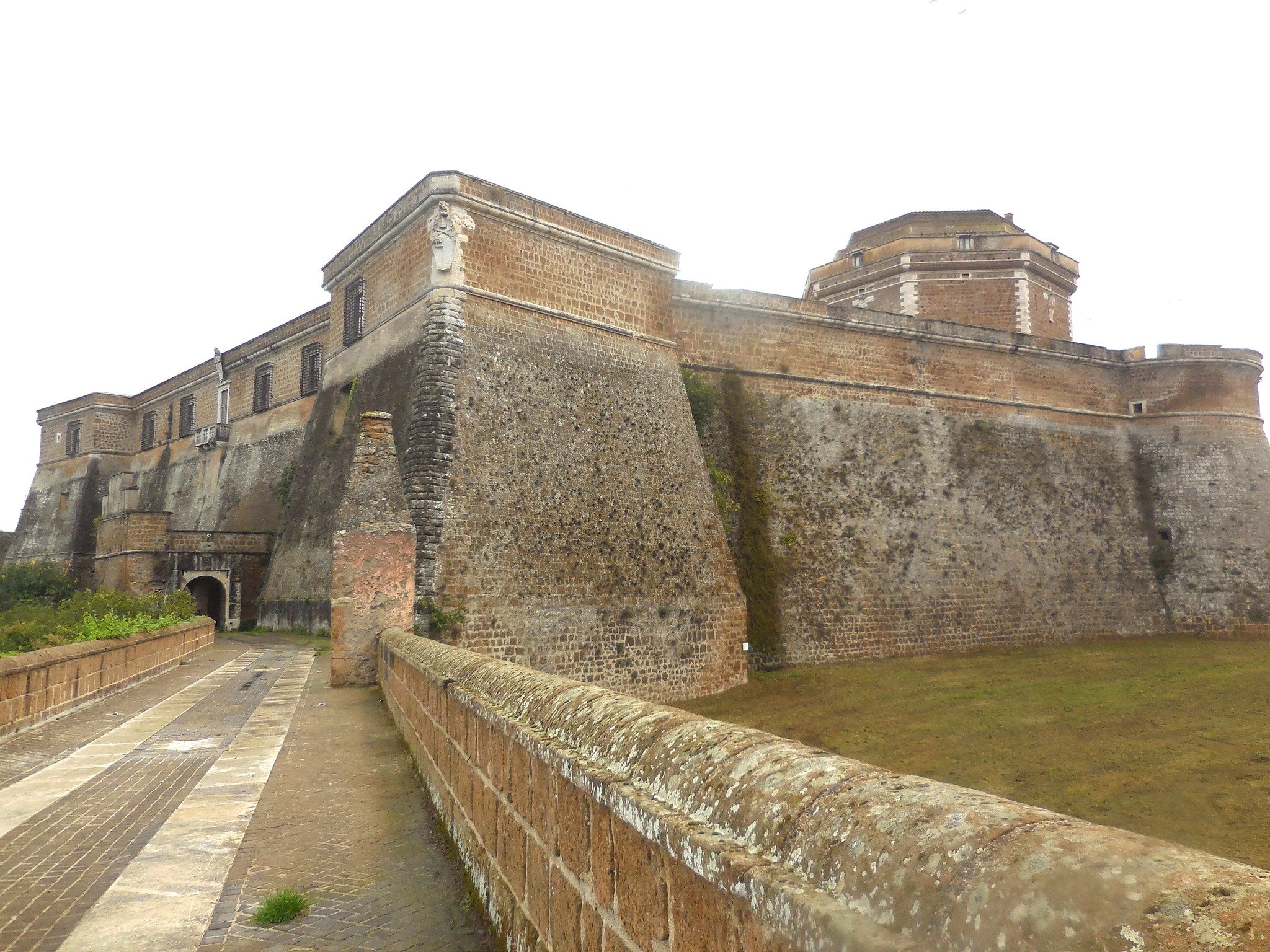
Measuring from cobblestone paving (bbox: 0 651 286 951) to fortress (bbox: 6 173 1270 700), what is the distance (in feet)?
22.6

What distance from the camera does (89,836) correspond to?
536 cm

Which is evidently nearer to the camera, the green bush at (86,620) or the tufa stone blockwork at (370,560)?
the green bush at (86,620)

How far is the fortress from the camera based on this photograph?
53.6ft

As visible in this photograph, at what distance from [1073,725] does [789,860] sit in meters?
16.1

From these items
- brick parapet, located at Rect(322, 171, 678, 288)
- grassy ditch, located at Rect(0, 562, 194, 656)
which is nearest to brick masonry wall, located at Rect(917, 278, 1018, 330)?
brick parapet, located at Rect(322, 171, 678, 288)

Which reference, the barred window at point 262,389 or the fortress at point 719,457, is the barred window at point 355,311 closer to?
the fortress at point 719,457

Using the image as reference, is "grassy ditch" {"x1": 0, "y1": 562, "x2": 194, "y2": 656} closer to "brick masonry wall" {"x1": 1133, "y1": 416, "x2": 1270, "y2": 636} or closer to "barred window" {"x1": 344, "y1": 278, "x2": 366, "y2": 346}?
"barred window" {"x1": 344, "y1": 278, "x2": 366, "y2": 346}

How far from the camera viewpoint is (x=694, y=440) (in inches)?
779

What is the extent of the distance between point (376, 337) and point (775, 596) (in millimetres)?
11125

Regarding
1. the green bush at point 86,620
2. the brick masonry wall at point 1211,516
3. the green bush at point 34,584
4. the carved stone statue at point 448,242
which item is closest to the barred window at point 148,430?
the green bush at point 34,584

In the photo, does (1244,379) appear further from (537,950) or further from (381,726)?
(537,950)

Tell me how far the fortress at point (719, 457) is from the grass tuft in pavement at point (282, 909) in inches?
404

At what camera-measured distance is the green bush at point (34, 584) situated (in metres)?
27.5

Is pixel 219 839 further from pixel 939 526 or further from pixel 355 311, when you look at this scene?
pixel 939 526
